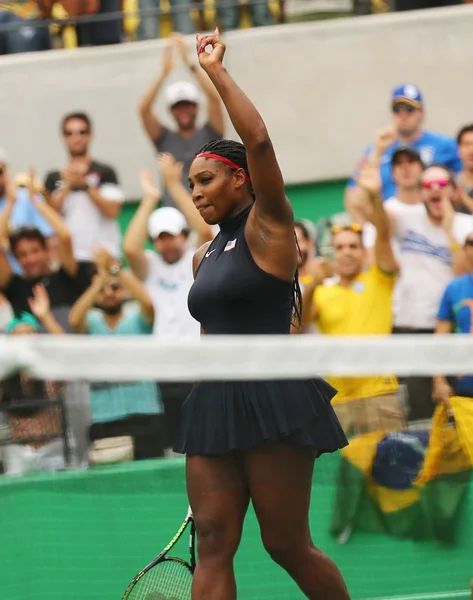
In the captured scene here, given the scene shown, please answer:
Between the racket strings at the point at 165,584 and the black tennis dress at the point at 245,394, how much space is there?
0.59 m

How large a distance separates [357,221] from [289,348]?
189 inches

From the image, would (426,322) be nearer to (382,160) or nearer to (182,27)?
(382,160)

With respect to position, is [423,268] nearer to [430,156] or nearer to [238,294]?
[430,156]

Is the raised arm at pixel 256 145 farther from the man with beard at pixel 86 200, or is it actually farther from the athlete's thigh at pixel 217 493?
the man with beard at pixel 86 200

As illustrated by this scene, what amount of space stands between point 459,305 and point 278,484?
2861 millimetres

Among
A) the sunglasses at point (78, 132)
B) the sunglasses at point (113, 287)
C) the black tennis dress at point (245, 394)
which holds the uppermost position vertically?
the sunglasses at point (78, 132)

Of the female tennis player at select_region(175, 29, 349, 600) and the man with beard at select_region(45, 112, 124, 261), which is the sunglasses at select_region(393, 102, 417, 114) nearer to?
the man with beard at select_region(45, 112, 124, 261)

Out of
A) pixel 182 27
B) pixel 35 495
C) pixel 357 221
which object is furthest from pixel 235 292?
pixel 182 27

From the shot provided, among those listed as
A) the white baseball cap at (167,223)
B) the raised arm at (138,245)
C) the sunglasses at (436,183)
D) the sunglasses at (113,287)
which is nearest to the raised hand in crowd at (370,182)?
the sunglasses at (436,183)

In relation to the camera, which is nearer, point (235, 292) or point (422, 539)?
point (235, 292)

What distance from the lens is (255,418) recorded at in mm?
3994

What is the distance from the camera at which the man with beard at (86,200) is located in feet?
27.5

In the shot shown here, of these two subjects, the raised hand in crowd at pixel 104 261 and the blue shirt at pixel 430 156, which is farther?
the blue shirt at pixel 430 156

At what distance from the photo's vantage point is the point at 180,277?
24.7 feet
